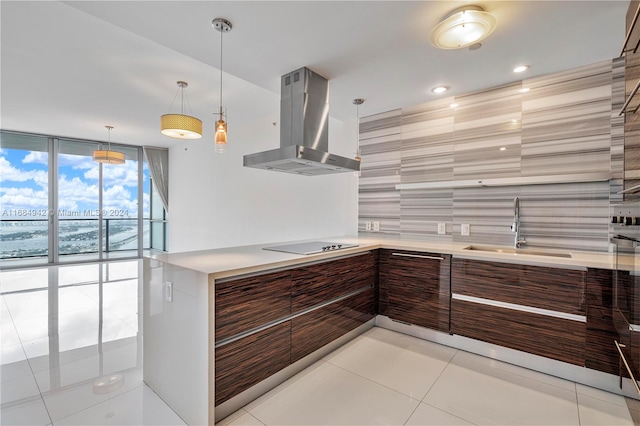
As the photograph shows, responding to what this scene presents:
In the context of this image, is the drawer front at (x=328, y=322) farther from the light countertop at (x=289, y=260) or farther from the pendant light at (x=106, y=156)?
the pendant light at (x=106, y=156)

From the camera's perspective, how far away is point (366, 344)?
2.54 m

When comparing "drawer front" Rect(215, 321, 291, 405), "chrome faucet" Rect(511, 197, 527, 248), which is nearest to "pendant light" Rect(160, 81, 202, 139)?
"drawer front" Rect(215, 321, 291, 405)

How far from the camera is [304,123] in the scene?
97.0 inches

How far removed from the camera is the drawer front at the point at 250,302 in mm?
1518

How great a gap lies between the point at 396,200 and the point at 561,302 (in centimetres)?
176

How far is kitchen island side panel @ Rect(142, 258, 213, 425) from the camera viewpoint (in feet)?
4.83

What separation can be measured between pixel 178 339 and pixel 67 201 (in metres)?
6.41

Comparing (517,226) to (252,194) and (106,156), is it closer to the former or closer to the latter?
(252,194)

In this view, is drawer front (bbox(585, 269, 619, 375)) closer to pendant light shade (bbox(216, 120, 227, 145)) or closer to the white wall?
the white wall

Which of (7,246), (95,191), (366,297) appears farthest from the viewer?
(95,191)

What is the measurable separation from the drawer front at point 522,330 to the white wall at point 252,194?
1703mm

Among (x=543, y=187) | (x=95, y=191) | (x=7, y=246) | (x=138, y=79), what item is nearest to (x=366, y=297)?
(x=543, y=187)

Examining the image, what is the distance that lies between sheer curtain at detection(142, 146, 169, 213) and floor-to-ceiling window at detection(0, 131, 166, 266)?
328 mm

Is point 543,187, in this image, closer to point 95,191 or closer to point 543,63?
point 543,63
